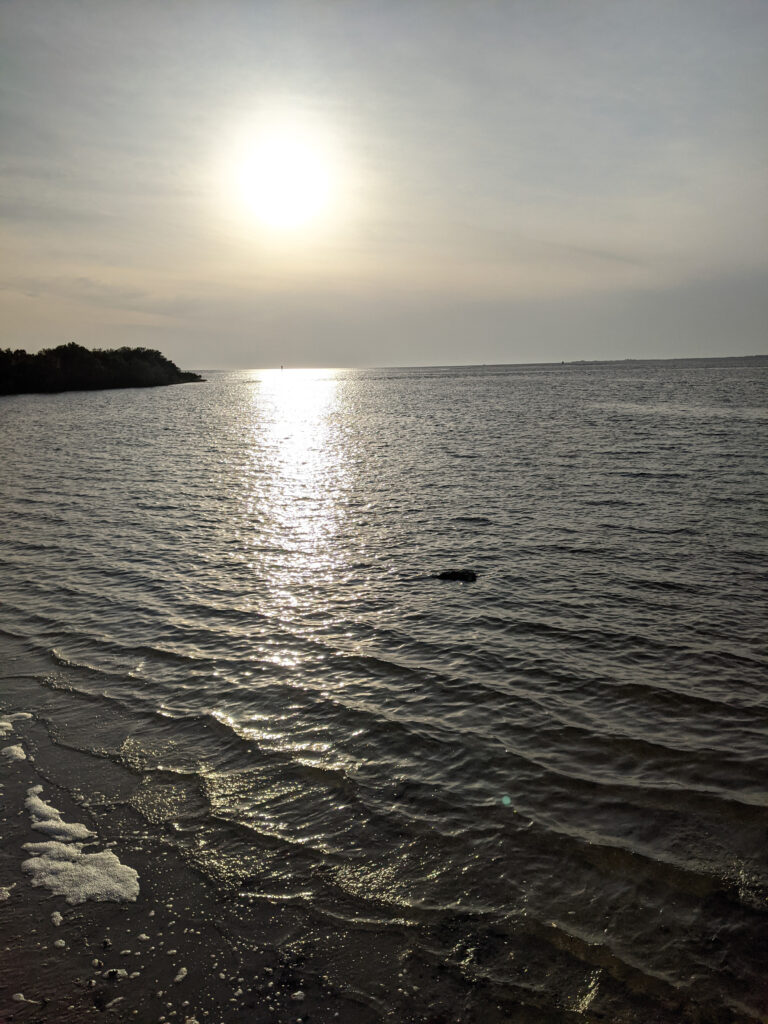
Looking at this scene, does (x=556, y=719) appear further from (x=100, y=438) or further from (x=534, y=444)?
(x=100, y=438)

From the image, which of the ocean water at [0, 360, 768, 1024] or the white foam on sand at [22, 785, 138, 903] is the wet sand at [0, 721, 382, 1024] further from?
the ocean water at [0, 360, 768, 1024]

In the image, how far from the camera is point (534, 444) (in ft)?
174

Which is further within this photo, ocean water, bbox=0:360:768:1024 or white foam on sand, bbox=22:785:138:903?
white foam on sand, bbox=22:785:138:903

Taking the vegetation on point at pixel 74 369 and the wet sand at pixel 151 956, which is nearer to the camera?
the wet sand at pixel 151 956

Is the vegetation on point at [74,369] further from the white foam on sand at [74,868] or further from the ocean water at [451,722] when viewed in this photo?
the white foam on sand at [74,868]

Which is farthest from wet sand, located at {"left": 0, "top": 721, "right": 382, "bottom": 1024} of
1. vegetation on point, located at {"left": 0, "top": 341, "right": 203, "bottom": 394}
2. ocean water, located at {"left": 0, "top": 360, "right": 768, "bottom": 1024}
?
vegetation on point, located at {"left": 0, "top": 341, "right": 203, "bottom": 394}

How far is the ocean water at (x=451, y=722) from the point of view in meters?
6.72

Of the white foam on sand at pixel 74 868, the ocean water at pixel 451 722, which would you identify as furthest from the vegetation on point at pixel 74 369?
the white foam on sand at pixel 74 868

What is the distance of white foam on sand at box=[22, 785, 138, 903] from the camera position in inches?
290

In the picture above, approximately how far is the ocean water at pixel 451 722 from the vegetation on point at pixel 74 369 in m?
134

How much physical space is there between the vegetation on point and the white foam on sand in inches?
6130

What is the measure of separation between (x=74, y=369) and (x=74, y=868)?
17030 cm

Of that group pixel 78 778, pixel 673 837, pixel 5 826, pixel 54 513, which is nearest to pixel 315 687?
pixel 78 778

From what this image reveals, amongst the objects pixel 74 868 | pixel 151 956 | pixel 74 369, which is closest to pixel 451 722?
pixel 151 956
